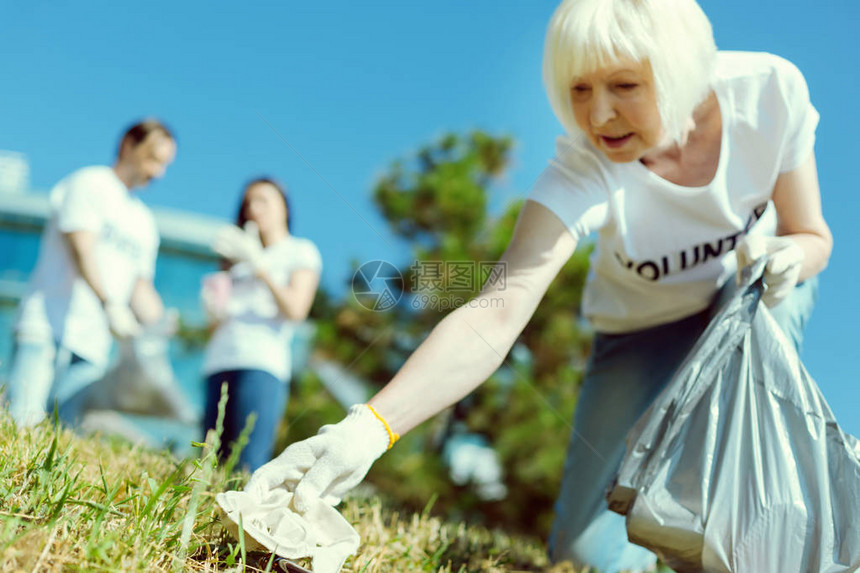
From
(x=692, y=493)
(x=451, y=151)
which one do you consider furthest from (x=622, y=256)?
(x=451, y=151)

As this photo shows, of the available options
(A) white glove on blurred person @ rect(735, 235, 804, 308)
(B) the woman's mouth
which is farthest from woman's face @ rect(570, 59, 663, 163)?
(A) white glove on blurred person @ rect(735, 235, 804, 308)

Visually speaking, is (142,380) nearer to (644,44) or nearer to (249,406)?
(249,406)

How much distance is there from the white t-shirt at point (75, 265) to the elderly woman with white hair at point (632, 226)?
60.4 inches

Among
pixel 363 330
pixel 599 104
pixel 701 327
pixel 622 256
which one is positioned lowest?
pixel 363 330

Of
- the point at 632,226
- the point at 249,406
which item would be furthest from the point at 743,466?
the point at 249,406

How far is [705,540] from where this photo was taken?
1.24m

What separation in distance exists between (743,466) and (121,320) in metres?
2.08

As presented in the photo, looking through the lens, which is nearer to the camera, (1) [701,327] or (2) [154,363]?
(1) [701,327]

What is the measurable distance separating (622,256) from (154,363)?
2.17 meters

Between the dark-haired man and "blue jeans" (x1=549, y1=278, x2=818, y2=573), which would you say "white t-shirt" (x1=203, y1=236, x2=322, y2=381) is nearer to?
the dark-haired man

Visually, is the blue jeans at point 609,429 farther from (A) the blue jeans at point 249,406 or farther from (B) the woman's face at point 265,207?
(B) the woman's face at point 265,207

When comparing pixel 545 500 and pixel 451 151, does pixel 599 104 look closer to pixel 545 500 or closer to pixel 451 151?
pixel 545 500

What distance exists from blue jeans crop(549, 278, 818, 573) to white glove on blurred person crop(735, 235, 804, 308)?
0.93 feet

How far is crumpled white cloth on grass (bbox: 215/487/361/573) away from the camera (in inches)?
39.9
